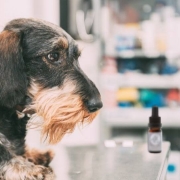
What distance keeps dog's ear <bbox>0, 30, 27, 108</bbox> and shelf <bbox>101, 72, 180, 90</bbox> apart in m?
2.00

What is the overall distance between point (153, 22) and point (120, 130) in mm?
903

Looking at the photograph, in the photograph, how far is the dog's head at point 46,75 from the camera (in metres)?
1.20

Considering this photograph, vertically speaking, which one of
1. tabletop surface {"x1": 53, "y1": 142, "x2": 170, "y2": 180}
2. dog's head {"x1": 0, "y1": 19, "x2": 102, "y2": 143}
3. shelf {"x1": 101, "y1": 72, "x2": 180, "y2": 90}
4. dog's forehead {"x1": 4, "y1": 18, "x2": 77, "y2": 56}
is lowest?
shelf {"x1": 101, "y1": 72, "x2": 180, "y2": 90}

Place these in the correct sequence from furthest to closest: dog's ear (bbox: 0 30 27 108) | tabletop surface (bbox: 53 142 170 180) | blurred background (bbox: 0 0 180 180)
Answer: blurred background (bbox: 0 0 180 180), tabletop surface (bbox: 53 142 170 180), dog's ear (bbox: 0 30 27 108)

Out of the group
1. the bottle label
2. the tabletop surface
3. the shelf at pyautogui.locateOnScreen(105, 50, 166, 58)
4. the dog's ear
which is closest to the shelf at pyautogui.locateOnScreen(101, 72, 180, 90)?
the shelf at pyautogui.locateOnScreen(105, 50, 166, 58)

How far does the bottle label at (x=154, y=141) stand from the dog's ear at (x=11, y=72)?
66 cm

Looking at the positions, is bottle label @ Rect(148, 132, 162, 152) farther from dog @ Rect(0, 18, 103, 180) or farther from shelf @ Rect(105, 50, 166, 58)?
shelf @ Rect(105, 50, 166, 58)

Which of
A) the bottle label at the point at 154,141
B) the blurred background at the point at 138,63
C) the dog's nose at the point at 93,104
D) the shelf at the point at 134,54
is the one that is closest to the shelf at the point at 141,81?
the blurred background at the point at 138,63

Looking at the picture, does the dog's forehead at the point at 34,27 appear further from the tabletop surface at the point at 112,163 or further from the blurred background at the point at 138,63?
the blurred background at the point at 138,63

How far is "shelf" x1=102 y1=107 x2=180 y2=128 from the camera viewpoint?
3195mm

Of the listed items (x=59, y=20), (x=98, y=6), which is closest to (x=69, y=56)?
(x=59, y=20)

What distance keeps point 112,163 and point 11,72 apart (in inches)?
22.8

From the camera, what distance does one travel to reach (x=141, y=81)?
3246 millimetres

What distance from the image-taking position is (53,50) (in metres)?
1.26
